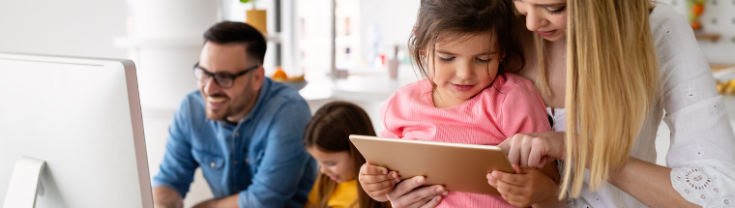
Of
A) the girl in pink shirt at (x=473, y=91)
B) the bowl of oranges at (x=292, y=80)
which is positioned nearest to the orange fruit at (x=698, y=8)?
the bowl of oranges at (x=292, y=80)

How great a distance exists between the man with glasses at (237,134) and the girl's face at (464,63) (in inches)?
39.2

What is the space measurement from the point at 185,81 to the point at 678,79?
2013mm

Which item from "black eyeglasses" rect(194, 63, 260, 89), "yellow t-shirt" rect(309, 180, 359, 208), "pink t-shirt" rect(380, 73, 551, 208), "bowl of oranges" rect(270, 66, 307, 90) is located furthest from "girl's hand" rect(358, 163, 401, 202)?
"bowl of oranges" rect(270, 66, 307, 90)

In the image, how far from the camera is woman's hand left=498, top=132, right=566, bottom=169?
968 millimetres

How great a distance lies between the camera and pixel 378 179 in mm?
1109

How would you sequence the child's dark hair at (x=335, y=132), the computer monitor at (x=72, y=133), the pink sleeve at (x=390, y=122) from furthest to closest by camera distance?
the child's dark hair at (x=335, y=132) → the pink sleeve at (x=390, y=122) → the computer monitor at (x=72, y=133)

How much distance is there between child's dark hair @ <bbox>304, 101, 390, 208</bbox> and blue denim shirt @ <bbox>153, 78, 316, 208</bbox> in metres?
0.14

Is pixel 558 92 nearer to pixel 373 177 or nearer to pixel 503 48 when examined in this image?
pixel 503 48

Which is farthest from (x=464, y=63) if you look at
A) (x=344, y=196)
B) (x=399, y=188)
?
(x=344, y=196)

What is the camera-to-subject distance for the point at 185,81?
2.48 meters

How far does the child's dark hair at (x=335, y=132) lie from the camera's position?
1.83 meters

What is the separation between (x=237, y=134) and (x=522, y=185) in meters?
1.31

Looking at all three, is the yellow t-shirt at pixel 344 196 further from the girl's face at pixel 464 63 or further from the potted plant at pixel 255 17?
the potted plant at pixel 255 17

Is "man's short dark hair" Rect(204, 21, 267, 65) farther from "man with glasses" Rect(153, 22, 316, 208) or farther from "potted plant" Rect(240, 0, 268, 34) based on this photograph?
"potted plant" Rect(240, 0, 268, 34)
